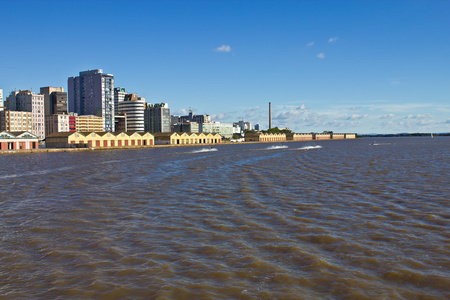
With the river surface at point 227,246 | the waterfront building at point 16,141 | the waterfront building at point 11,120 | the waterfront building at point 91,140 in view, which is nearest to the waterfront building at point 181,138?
the waterfront building at point 91,140

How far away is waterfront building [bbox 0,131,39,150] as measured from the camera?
9556 centimetres

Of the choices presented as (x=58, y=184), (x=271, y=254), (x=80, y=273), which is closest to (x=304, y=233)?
(x=271, y=254)

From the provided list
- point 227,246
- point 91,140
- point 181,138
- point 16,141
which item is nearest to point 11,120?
point 181,138

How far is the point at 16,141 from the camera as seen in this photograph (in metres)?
98.5

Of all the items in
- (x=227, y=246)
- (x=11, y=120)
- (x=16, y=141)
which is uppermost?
(x=11, y=120)

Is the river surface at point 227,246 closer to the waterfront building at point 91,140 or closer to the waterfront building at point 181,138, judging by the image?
the waterfront building at point 91,140

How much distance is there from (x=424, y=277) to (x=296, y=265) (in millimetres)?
3543

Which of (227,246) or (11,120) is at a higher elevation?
(11,120)

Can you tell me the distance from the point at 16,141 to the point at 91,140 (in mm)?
22538

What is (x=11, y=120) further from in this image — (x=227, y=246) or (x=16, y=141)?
(x=227, y=246)

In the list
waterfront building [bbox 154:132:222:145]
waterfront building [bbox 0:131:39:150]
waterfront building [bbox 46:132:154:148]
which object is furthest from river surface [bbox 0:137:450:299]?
waterfront building [bbox 154:132:222:145]

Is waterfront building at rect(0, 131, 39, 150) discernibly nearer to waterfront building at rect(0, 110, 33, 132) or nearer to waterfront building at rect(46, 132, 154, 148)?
waterfront building at rect(46, 132, 154, 148)

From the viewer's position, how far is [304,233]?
14.3 meters

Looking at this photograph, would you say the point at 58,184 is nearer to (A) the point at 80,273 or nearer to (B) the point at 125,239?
(B) the point at 125,239
